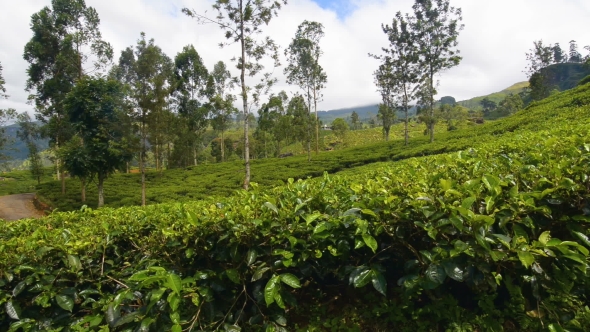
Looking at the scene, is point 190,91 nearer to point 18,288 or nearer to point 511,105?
point 18,288

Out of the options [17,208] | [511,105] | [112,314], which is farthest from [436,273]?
[511,105]

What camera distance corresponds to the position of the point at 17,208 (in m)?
16.9

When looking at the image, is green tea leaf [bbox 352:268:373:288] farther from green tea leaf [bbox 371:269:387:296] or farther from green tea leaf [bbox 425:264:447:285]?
green tea leaf [bbox 425:264:447:285]

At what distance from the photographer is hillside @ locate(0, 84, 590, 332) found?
4.39ft

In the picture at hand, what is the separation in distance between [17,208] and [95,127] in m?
7.30

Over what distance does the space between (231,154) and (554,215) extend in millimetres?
49639

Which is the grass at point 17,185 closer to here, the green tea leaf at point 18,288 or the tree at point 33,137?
the tree at point 33,137

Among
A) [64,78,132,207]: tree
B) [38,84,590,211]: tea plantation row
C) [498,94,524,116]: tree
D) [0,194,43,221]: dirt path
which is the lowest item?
[0,194,43,221]: dirt path

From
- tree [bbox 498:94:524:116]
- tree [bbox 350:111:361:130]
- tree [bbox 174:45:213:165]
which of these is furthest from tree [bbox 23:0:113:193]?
tree [bbox 498:94:524:116]

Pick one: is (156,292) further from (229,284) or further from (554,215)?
(554,215)

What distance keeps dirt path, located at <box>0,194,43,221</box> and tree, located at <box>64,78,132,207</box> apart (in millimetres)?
3986

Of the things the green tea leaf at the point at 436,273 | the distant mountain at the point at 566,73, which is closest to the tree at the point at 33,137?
the green tea leaf at the point at 436,273

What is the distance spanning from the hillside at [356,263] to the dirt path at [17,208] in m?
17.6

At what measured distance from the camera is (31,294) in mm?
1860
